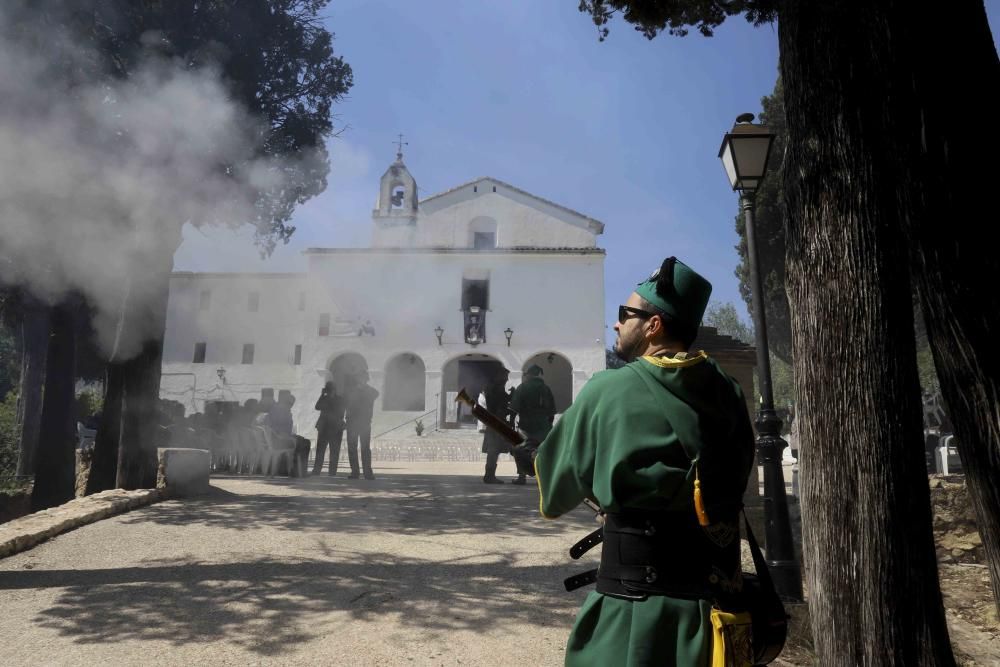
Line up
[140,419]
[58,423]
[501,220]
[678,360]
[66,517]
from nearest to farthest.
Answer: [678,360], [66,517], [140,419], [58,423], [501,220]

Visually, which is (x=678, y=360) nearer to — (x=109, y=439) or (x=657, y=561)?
(x=657, y=561)

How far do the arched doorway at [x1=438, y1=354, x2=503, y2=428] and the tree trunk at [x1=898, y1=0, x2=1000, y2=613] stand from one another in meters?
20.5

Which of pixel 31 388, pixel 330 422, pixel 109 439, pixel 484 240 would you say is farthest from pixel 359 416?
pixel 484 240

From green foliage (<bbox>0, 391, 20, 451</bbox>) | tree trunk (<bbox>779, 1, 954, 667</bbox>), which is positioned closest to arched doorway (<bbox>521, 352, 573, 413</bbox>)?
green foliage (<bbox>0, 391, 20, 451</bbox>)

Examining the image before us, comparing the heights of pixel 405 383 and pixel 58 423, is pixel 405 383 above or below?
above

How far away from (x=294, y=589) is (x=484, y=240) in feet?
73.5

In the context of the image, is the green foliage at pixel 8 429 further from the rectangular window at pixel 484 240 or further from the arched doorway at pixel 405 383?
the rectangular window at pixel 484 240

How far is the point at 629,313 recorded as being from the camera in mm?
1599

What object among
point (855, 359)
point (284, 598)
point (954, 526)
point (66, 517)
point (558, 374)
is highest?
point (558, 374)

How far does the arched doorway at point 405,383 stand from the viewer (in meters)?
23.6

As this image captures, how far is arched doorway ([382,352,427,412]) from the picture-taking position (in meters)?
23.6

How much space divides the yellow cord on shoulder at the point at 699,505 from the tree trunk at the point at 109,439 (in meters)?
7.76

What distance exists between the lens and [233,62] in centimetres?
910

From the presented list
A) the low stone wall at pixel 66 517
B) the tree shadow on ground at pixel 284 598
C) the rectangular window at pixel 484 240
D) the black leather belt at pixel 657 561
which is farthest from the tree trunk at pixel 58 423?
the rectangular window at pixel 484 240
